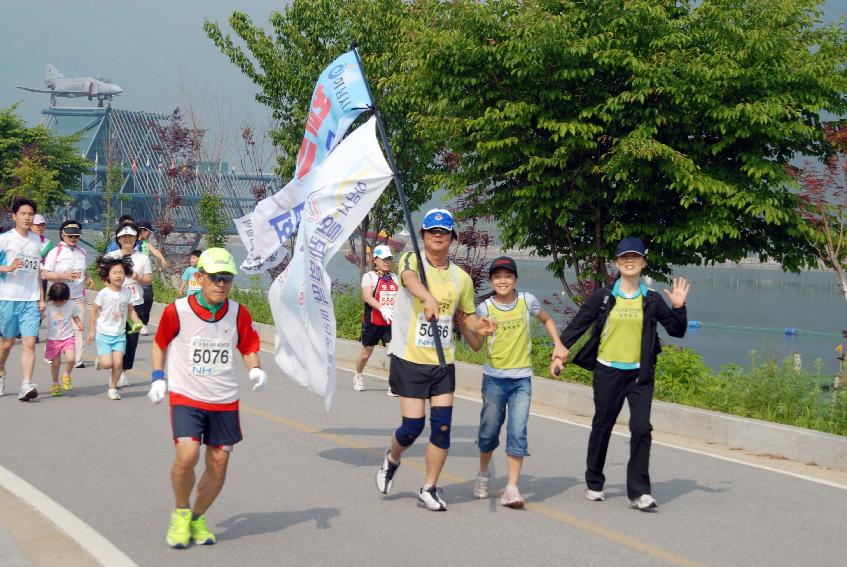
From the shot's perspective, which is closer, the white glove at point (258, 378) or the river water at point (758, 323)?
the white glove at point (258, 378)

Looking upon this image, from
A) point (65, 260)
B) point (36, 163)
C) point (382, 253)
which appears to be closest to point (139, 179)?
point (36, 163)

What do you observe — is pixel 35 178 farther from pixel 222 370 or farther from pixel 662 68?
pixel 222 370

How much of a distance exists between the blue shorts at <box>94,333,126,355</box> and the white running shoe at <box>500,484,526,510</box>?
6.19m

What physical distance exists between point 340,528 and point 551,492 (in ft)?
6.28

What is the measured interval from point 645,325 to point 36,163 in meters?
41.9

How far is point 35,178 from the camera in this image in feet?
144

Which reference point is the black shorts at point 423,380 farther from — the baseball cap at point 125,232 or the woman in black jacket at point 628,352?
the baseball cap at point 125,232

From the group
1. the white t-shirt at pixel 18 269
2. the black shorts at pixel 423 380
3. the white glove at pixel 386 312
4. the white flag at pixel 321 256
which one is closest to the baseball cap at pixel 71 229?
the white t-shirt at pixel 18 269

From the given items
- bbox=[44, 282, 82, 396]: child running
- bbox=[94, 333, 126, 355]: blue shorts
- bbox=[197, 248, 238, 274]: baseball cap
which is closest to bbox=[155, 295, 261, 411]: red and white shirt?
bbox=[197, 248, 238, 274]: baseball cap

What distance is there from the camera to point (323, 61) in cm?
2236

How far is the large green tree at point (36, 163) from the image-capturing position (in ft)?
144

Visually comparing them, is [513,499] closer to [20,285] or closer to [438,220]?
[438,220]

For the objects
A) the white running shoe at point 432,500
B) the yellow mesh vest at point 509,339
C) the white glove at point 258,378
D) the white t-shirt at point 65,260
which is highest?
the white t-shirt at point 65,260

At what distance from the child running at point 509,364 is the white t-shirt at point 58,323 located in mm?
6587
